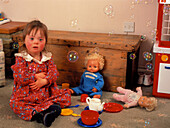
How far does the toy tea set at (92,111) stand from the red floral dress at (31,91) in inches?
5.1

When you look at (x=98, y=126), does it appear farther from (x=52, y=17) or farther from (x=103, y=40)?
(x=52, y=17)

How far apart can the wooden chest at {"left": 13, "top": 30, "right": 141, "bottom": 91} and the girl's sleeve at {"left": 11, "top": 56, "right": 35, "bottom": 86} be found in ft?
1.64

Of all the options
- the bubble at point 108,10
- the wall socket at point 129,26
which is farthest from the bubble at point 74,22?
the wall socket at point 129,26

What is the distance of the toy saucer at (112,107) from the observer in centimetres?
182

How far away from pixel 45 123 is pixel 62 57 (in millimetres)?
815

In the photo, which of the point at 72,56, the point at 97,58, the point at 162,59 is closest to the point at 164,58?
the point at 162,59

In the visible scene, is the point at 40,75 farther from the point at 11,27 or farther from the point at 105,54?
the point at 11,27

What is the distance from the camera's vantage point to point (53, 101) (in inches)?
72.6

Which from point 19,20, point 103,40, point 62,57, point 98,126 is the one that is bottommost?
point 98,126

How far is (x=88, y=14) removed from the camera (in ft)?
8.39

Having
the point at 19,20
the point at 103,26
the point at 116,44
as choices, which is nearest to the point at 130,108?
the point at 116,44

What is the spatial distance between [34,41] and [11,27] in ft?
2.58

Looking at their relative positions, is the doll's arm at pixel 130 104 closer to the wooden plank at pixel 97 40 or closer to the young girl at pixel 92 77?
the young girl at pixel 92 77

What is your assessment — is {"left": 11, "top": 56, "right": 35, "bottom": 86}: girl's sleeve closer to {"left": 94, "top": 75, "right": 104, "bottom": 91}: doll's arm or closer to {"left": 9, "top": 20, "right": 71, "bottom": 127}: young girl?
{"left": 9, "top": 20, "right": 71, "bottom": 127}: young girl
